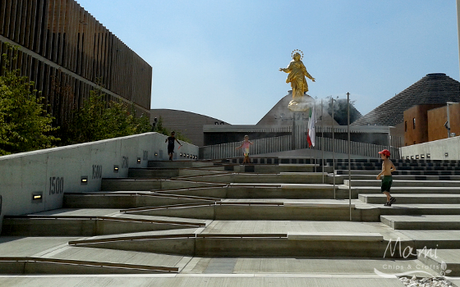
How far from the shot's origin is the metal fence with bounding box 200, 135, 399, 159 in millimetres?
25984

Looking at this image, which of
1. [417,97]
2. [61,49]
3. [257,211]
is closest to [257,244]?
[257,211]

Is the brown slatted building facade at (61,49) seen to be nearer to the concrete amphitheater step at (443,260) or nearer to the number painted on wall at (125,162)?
the number painted on wall at (125,162)

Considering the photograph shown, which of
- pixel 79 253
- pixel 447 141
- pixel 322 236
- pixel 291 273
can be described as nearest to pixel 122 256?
pixel 79 253

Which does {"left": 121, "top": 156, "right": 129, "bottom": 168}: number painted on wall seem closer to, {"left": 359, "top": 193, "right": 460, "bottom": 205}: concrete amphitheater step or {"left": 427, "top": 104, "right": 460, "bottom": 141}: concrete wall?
{"left": 359, "top": 193, "right": 460, "bottom": 205}: concrete amphitheater step

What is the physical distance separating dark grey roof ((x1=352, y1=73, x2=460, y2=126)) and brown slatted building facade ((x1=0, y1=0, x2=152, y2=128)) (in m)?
70.7

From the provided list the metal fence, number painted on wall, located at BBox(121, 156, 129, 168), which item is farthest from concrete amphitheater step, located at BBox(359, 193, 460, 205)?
the metal fence

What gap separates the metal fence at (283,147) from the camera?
26.0 meters

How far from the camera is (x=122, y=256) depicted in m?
6.04

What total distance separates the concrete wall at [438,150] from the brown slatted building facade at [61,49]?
20861 mm

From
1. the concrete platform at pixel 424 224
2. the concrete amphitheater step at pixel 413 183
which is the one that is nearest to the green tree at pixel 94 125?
the concrete amphitheater step at pixel 413 183

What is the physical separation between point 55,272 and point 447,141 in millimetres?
17943

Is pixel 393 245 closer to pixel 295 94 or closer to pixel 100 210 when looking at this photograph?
pixel 100 210

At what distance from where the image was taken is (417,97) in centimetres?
9738

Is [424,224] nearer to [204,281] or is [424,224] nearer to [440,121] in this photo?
[204,281]
